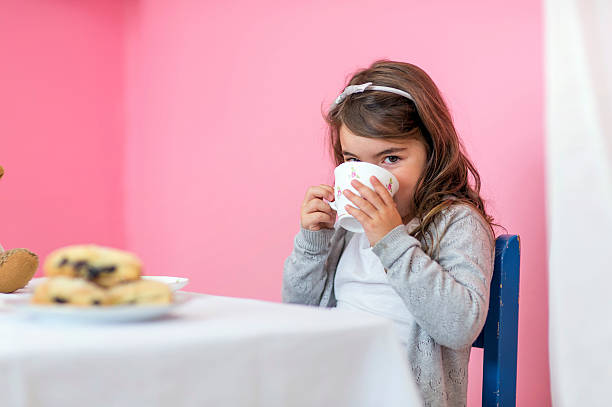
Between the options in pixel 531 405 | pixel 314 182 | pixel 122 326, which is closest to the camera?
pixel 122 326

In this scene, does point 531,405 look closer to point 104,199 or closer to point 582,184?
point 582,184

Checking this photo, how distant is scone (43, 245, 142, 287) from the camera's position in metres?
0.52

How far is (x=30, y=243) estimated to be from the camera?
2428 millimetres

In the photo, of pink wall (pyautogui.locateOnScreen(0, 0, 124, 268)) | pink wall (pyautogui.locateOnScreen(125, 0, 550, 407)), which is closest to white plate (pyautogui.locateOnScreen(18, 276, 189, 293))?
pink wall (pyautogui.locateOnScreen(125, 0, 550, 407))

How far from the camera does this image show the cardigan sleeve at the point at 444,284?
91cm

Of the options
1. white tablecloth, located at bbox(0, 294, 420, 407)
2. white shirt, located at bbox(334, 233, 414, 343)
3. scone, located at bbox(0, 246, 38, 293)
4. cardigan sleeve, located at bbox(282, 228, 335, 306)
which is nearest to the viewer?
white tablecloth, located at bbox(0, 294, 420, 407)

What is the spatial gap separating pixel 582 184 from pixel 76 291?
545 mm

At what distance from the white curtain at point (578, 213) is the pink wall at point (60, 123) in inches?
83.9

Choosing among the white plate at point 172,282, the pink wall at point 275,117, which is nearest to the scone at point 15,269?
the white plate at point 172,282

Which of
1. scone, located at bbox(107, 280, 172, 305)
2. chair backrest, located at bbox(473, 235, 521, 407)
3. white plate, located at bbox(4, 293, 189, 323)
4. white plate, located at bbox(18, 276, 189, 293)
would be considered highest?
scone, located at bbox(107, 280, 172, 305)

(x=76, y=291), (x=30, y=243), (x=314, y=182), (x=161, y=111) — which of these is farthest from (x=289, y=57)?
(x=76, y=291)

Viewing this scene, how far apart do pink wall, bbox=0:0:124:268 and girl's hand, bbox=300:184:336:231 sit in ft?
5.31

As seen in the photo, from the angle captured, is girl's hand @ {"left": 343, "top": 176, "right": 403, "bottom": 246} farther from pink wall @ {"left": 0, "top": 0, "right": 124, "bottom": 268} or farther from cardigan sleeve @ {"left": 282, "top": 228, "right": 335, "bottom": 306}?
pink wall @ {"left": 0, "top": 0, "right": 124, "bottom": 268}

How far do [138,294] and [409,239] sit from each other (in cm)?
52
